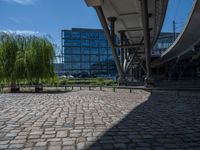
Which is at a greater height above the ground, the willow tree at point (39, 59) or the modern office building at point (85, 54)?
the modern office building at point (85, 54)

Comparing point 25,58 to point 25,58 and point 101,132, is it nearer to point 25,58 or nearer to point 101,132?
point 25,58

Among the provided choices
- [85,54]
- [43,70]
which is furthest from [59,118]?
[85,54]

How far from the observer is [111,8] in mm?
31188

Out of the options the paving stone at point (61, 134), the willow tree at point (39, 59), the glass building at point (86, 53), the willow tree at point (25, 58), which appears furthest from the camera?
the glass building at point (86, 53)

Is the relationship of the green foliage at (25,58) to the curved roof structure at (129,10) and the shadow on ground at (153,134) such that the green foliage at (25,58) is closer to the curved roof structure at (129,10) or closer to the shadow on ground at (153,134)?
the curved roof structure at (129,10)

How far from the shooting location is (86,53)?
119812mm

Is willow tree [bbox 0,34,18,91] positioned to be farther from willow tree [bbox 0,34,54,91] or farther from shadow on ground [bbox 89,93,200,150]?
shadow on ground [bbox 89,93,200,150]

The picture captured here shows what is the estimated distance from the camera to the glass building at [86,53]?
11588 cm

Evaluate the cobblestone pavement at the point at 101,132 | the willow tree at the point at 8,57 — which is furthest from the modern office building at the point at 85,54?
the cobblestone pavement at the point at 101,132

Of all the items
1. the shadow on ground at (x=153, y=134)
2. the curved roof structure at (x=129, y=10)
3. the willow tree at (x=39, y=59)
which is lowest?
the shadow on ground at (x=153, y=134)

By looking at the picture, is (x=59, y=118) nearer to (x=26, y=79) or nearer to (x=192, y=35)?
(x=26, y=79)

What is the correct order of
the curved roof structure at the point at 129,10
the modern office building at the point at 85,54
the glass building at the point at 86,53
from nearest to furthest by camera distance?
1. the curved roof structure at the point at 129,10
2. the modern office building at the point at 85,54
3. the glass building at the point at 86,53

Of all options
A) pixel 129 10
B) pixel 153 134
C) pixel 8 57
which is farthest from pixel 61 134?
pixel 129 10

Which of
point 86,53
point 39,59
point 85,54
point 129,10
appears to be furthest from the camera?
point 86,53
